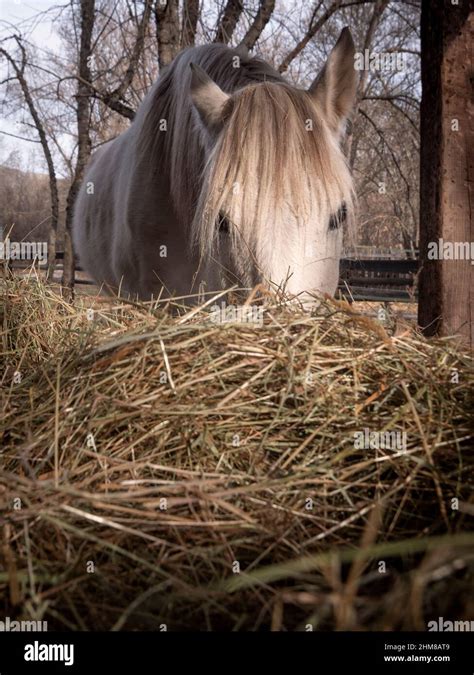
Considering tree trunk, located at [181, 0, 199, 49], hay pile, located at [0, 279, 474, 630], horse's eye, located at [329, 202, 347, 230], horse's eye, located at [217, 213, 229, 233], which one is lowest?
hay pile, located at [0, 279, 474, 630]

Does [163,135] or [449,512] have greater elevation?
[163,135]

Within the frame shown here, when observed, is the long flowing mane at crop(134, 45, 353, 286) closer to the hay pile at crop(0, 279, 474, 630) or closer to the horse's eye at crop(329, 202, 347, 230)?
the horse's eye at crop(329, 202, 347, 230)

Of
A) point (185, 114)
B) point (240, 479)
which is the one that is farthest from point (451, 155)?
point (240, 479)

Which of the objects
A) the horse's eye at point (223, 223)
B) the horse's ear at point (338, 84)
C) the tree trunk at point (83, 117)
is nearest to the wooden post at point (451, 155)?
the horse's ear at point (338, 84)

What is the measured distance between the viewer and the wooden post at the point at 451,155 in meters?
2.54

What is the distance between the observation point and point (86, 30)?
827 centimetres

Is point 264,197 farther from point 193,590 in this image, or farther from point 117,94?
point 117,94

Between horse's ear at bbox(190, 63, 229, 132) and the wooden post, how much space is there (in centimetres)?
100

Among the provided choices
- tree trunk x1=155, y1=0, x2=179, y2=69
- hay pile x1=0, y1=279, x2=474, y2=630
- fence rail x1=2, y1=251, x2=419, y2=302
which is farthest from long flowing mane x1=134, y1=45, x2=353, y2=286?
fence rail x1=2, y1=251, x2=419, y2=302

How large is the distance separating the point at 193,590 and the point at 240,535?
19 centimetres

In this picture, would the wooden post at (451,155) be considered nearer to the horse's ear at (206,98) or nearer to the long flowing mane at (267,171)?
the long flowing mane at (267,171)

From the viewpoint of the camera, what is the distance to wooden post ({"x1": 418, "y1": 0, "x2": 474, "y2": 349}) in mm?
2541

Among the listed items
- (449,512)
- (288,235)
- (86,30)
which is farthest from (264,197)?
(86,30)

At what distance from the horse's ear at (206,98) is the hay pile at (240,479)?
1.30m
